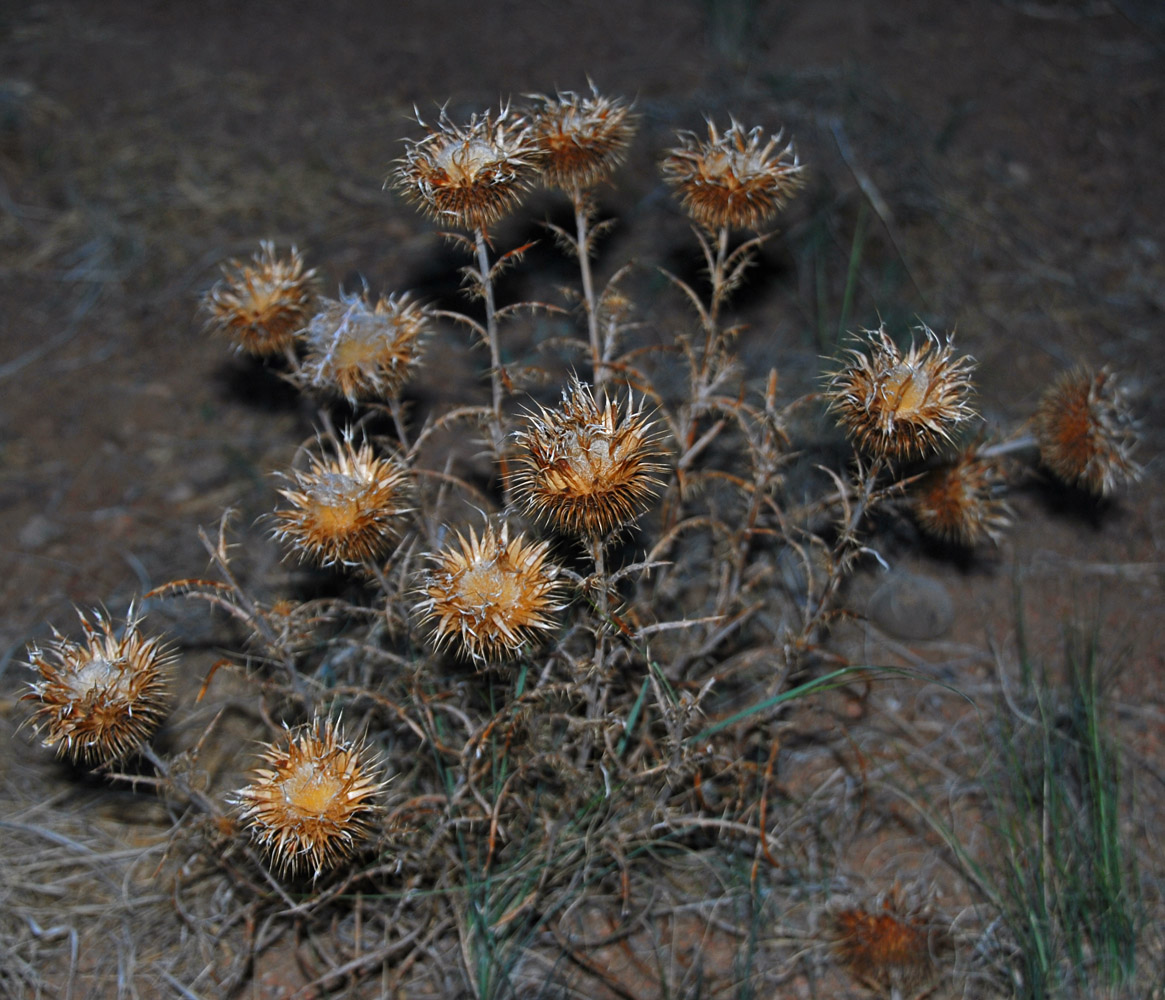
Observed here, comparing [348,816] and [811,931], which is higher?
[348,816]

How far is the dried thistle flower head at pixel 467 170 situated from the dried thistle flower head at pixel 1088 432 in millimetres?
1284

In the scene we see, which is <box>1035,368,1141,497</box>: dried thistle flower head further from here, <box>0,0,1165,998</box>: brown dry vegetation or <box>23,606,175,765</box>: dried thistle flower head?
<box>23,606,175,765</box>: dried thistle flower head

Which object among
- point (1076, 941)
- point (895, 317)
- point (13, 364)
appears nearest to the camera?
point (1076, 941)

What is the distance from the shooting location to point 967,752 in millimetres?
2609

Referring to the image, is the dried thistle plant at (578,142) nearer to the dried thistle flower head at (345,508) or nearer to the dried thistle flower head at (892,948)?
the dried thistle flower head at (345,508)

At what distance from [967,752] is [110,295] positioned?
128 inches

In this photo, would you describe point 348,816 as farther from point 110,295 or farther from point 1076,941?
point 110,295

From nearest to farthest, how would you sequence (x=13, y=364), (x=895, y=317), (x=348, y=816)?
(x=348, y=816), (x=895, y=317), (x=13, y=364)

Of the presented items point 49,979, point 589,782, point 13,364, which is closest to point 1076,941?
point 589,782

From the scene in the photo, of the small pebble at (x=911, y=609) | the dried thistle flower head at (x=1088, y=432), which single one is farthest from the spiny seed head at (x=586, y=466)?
the small pebble at (x=911, y=609)

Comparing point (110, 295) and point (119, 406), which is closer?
point (119, 406)

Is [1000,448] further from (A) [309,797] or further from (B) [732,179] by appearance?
Result: (A) [309,797]

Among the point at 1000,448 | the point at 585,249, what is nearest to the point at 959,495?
the point at 1000,448

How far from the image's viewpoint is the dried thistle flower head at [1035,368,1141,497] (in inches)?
84.7
